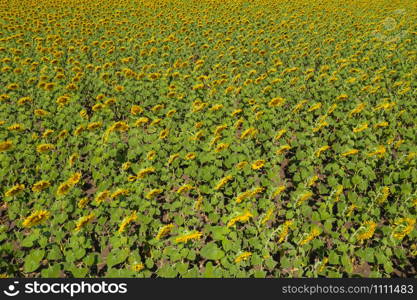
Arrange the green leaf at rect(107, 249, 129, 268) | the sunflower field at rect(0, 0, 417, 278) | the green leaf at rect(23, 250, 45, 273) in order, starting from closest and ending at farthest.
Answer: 1. the green leaf at rect(23, 250, 45, 273)
2. the green leaf at rect(107, 249, 129, 268)
3. the sunflower field at rect(0, 0, 417, 278)

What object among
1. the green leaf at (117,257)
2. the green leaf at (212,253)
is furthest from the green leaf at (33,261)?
the green leaf at (212,253)

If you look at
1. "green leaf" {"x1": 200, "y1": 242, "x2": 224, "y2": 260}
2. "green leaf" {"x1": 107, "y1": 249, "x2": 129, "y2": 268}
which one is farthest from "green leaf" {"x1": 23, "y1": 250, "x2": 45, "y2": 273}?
"green leaf" {"x1": 200, "y1": 242, "x2": 224, "y2": 260}

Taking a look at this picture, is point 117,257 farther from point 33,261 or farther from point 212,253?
point 212,253

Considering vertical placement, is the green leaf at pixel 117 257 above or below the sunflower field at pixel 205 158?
below

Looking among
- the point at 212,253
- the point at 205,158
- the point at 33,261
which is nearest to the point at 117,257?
the point at 33,261

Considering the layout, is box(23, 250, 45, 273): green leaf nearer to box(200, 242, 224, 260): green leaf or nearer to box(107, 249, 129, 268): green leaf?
box(107, 249, 129, 268): green leaf

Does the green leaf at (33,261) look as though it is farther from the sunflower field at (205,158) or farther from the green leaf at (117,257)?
the green leaf at (117,257)

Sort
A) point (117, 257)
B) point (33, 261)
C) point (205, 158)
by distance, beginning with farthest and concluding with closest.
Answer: point (205, 158)
point (117, 257)
point (33, 261)

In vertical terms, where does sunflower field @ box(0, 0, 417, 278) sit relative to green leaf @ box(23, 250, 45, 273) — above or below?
above

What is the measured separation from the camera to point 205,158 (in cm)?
523

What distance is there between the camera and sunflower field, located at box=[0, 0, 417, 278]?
12.8ft

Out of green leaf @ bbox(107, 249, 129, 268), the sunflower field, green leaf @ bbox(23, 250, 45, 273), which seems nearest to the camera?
green leaf @ bbox(23, 250, 45, 273)

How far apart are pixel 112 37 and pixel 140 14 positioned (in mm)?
4348

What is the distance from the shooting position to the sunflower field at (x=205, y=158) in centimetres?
391
